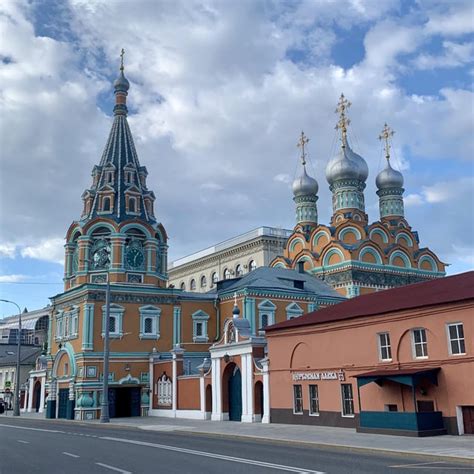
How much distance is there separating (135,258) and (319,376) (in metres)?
20.4

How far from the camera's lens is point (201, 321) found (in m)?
45.5

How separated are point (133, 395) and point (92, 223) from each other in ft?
39.6

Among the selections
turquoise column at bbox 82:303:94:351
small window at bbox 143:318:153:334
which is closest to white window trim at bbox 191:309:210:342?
small window at bbox 143:318:153:334

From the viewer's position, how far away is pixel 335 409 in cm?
2623

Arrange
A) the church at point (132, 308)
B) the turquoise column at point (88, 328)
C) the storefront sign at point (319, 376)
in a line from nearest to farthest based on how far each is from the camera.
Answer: the storefront sign at point (319, 376)
the church at point (132, 308)
the turquoise column at point (88, 328)

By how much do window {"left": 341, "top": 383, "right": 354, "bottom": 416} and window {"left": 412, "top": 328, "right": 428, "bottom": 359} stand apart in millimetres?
3648

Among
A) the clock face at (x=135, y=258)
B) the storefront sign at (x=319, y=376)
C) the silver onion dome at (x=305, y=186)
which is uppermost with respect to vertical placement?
the silver onion dome at (x=305, y=186)

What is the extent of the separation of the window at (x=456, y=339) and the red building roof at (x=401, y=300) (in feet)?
3.04

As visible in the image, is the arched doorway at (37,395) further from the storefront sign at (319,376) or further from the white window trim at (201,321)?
the storefront sign at (319,376)

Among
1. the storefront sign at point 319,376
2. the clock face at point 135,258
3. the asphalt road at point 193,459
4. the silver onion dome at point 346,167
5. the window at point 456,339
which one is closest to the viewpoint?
the asphalt road at point 193,459

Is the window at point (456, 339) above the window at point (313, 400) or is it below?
above

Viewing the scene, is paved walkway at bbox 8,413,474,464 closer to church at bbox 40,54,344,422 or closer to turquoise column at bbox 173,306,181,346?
church at bbox 40,54,344,422

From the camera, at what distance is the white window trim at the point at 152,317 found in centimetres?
4231

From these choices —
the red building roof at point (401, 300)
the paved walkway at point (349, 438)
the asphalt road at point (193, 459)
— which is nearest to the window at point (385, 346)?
the red building roof at point (401, 300)
